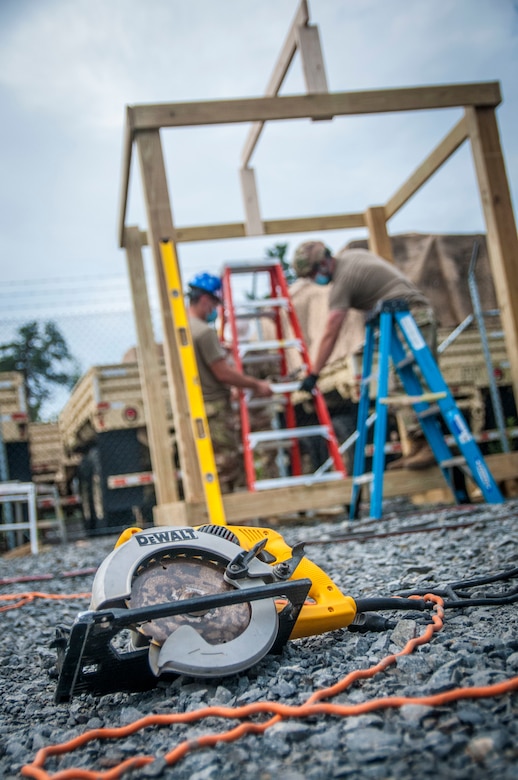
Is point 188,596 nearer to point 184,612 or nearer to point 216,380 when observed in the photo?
point 184,612

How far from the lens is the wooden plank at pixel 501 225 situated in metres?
5.36

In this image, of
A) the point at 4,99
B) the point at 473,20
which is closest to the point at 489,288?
the point at 473,20

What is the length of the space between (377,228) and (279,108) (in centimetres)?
242

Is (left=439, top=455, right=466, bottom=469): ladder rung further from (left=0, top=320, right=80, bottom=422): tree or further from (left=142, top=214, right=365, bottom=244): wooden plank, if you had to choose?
(left=0, top=320, right=80, bottom=422): tree

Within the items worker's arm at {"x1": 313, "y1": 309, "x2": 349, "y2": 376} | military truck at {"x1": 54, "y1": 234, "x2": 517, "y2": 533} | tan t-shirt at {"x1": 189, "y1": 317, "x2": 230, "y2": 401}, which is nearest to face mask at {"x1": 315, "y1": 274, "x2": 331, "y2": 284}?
worker's arm at {"x1": 313, "y1": 309, "x2": 349, "y2": 376}

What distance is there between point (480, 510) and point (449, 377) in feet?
13.1

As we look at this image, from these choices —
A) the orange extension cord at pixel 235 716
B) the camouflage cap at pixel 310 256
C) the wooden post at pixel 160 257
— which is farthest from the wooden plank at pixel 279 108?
the orange extension cord at pixel 235 716

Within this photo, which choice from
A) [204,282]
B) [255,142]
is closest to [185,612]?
[204,282]

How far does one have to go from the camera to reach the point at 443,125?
20.0ft

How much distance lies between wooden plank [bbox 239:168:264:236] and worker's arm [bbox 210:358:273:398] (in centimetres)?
194

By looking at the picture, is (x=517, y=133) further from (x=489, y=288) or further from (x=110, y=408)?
(x=110, y=408)

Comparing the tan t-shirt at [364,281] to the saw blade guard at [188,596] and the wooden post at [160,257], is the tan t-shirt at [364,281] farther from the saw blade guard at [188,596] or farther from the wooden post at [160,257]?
the saw blade guard at [188,596]

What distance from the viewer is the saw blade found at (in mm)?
1650

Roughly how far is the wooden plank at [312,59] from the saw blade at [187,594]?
14.2 ft
